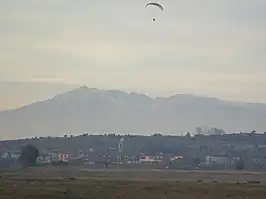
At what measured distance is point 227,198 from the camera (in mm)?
43656

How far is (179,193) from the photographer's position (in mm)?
46469

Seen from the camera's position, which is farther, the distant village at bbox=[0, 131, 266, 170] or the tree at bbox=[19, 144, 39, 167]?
the distant village at bbox=[0, 131, 266, 170]

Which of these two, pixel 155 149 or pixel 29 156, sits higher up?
pixel 155 149

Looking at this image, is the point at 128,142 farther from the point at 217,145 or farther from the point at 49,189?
the point at 49,189

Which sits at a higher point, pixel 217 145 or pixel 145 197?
pixel 217 145

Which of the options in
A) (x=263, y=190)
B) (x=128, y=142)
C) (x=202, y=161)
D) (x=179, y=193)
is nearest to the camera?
(x=179, y=193)

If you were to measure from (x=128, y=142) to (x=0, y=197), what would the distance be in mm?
143387

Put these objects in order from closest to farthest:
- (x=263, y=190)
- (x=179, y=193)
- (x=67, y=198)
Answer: (x=67, y=198) → (x=179, y=193) → (x=263, y=190)

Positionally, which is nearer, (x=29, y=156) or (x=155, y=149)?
(x=29, y=156)

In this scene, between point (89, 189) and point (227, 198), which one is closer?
point (227, 198)

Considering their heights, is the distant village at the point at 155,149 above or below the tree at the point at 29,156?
A: above

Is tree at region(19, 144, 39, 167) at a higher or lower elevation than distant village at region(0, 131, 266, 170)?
lower

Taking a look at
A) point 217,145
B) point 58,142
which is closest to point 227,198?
point 217,145

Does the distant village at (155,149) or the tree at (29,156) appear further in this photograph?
the distant village at (155,149)
